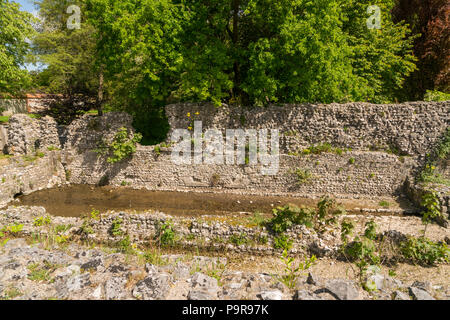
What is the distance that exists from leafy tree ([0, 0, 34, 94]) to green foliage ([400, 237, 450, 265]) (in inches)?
757

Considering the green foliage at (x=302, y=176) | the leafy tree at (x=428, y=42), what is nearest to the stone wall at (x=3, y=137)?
the green foliage at (x=302, y=176)

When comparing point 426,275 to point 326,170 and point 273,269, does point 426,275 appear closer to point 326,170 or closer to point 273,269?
point 273,269

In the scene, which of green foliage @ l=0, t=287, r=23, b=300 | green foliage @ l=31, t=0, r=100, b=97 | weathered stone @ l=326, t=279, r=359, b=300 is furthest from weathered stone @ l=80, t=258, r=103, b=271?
green foliage @ l=31, t=0, r=100, b=97

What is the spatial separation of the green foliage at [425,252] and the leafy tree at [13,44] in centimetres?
1923

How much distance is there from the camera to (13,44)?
562 inches

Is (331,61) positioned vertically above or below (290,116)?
above

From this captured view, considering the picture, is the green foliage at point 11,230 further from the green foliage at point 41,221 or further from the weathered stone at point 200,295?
the weathered stone at point 200,295

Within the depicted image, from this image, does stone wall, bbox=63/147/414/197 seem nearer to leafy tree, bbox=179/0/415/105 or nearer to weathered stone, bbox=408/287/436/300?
leafy tree, bbox=179/0/415/105

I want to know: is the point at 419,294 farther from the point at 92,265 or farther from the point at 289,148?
the point at 289,148

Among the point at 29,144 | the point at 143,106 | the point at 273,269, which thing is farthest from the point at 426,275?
the point at 29,144

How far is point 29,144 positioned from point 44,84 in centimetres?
996

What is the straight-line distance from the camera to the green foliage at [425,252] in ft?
19.8

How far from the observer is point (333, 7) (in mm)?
10172
